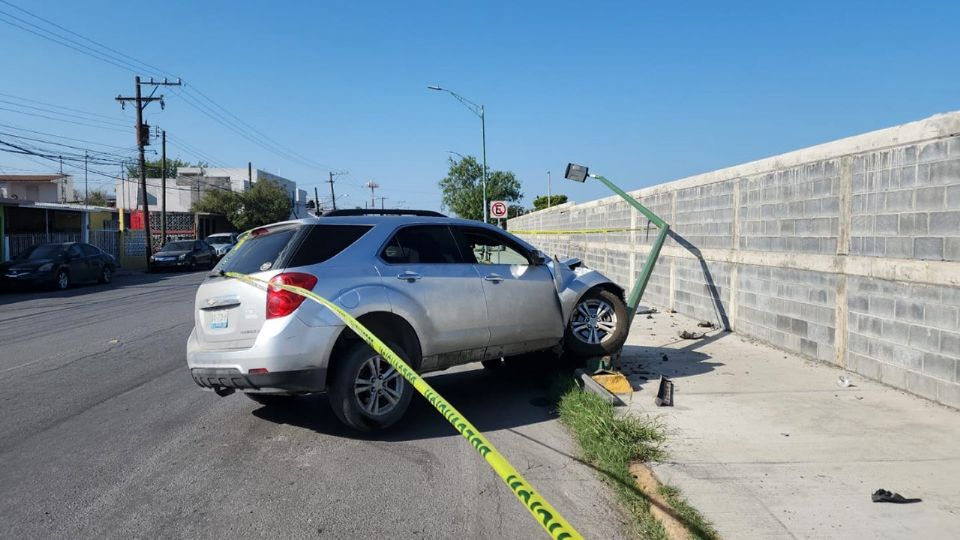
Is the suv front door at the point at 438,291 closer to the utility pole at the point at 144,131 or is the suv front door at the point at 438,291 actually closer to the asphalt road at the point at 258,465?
the asphalt road at the point at 258,465

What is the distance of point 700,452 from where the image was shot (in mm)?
5055

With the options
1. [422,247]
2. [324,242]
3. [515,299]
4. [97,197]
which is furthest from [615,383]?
[97,197]

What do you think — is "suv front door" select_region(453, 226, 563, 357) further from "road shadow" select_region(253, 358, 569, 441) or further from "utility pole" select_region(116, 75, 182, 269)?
"utility pole" select_region(116, 75, 182, 269)

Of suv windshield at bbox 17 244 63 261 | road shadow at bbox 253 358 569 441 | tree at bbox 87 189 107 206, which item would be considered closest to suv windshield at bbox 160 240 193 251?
suv windshield at bbox 17 244 63 261

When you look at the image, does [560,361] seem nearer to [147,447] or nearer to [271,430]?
[271,430]

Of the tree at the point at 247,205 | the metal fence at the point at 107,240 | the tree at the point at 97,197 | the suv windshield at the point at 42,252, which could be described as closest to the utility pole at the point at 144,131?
the metal fence at the point at 107,240

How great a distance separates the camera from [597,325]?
7.76 m

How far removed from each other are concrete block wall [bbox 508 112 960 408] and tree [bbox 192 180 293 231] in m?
52.2

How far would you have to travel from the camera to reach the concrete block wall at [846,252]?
5.95m

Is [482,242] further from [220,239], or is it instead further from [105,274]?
[220,239]

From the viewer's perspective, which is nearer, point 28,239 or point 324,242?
point 324,242

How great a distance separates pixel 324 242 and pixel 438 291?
1.10 meters

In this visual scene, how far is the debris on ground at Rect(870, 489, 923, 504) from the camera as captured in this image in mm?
4039

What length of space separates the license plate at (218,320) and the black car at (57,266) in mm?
20344
